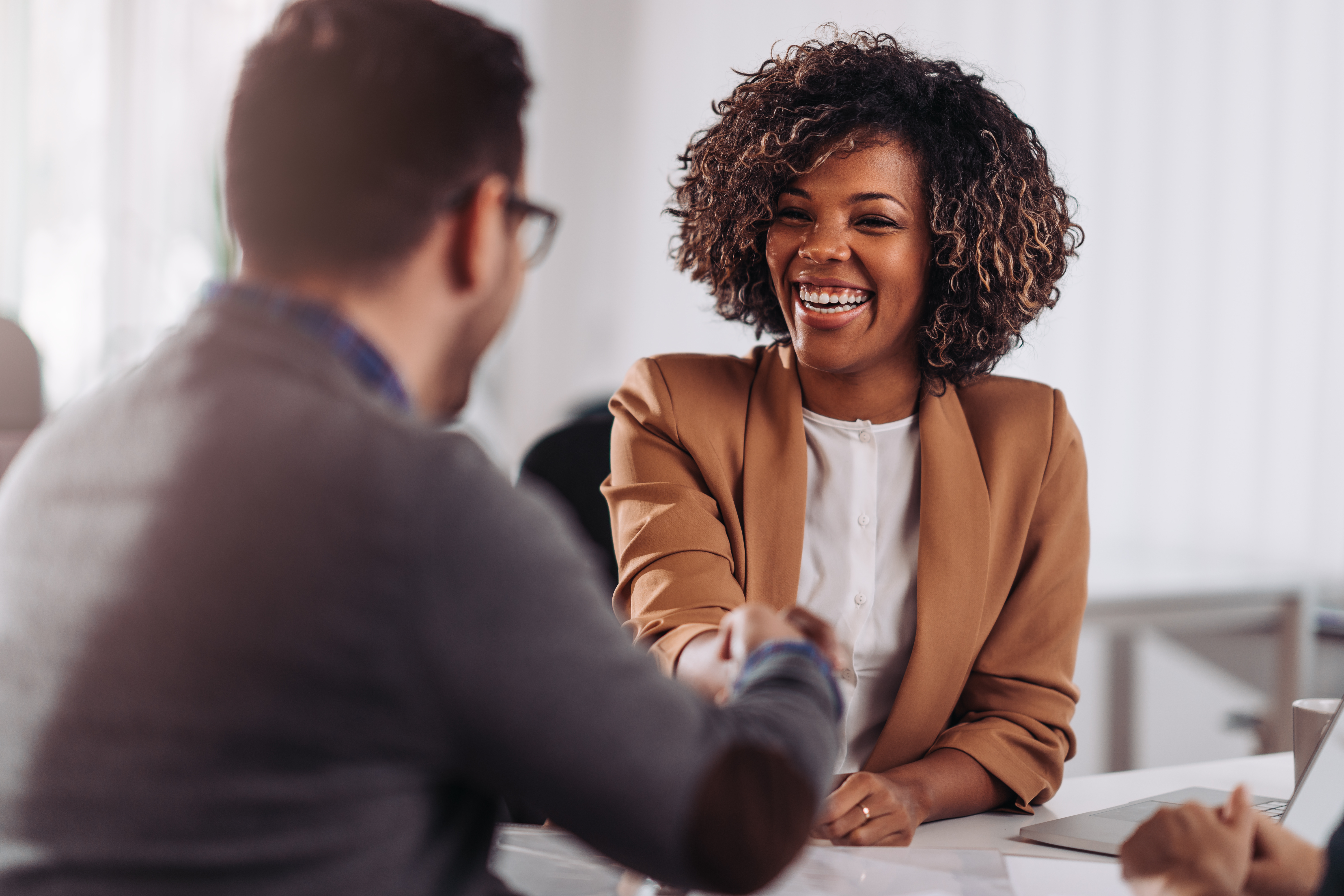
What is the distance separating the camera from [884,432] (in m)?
1.49

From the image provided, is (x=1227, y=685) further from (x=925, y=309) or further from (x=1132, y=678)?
(x=925, y=309)

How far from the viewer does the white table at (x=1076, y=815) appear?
3.17 feet

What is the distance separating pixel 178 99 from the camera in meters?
3.29

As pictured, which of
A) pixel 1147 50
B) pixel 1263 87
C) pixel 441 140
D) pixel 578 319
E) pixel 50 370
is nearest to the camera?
pixel 441 140

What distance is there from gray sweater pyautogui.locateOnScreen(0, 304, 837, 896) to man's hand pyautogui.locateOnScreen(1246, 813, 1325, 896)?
0.44 m

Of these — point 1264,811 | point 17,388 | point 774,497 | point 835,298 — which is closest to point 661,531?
point 774,497

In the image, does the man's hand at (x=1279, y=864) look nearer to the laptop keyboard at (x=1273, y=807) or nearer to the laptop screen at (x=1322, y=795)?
the laptop screen at (x=1322, y=795)

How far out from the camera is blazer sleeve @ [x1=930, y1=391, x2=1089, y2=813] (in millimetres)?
1263

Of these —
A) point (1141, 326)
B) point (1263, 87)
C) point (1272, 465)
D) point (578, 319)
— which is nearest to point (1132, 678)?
point (1272, 465)

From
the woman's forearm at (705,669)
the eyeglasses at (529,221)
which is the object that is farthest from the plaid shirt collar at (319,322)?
the woman's forearm at (705,669)

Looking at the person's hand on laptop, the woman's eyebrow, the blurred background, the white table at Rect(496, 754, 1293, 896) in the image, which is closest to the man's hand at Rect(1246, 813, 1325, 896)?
the person's hand on laptop

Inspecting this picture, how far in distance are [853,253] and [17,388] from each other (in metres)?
1.15

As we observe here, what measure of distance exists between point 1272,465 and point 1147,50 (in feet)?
3.37

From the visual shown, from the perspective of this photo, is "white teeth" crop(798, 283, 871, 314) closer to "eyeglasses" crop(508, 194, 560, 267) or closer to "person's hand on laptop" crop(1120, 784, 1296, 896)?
"eyeglasses" crop(508, 194, 560, 267)
